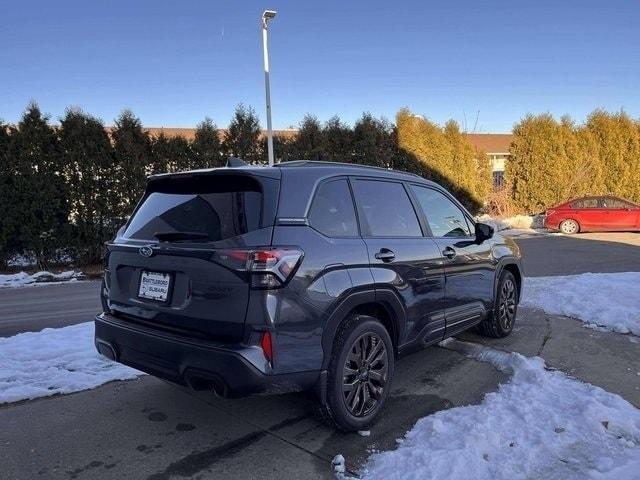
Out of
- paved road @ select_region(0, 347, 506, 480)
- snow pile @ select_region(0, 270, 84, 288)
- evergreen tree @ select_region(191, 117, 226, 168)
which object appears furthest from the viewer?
evergreen tree @ select_region(191, 117, 226, 168)

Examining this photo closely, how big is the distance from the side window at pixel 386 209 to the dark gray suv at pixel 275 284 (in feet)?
0.05

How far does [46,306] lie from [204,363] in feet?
22.3

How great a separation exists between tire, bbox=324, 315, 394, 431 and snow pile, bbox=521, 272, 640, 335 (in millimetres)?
3850

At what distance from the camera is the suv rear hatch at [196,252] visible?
304 cm

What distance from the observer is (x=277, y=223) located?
3.13 meters

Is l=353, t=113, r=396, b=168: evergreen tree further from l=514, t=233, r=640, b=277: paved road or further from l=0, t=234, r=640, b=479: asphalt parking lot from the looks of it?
l=0, t=234, r=640, b=479: asphalt parking lot

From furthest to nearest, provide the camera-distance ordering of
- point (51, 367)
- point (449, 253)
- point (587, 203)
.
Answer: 1. point (587, 203)
2. point (51, 367)
3. point (449, 253)

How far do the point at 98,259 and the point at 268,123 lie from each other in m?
5.98

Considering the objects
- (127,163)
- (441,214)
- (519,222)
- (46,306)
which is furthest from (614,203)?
(46,306)

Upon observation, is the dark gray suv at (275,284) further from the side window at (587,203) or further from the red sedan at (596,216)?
the side window at (587,203)

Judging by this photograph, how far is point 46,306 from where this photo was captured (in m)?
8.60

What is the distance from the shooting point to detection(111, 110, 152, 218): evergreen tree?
1398 centimetres

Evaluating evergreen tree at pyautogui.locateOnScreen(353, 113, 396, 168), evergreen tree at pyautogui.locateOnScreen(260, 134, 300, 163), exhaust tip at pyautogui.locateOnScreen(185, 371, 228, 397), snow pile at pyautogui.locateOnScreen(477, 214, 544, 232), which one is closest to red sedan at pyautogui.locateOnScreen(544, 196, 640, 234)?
snow pile at pyautogui.locateOnScreen(477, 214, 544, 232)

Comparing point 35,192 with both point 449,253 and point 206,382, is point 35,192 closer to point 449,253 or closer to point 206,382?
point 449,253
